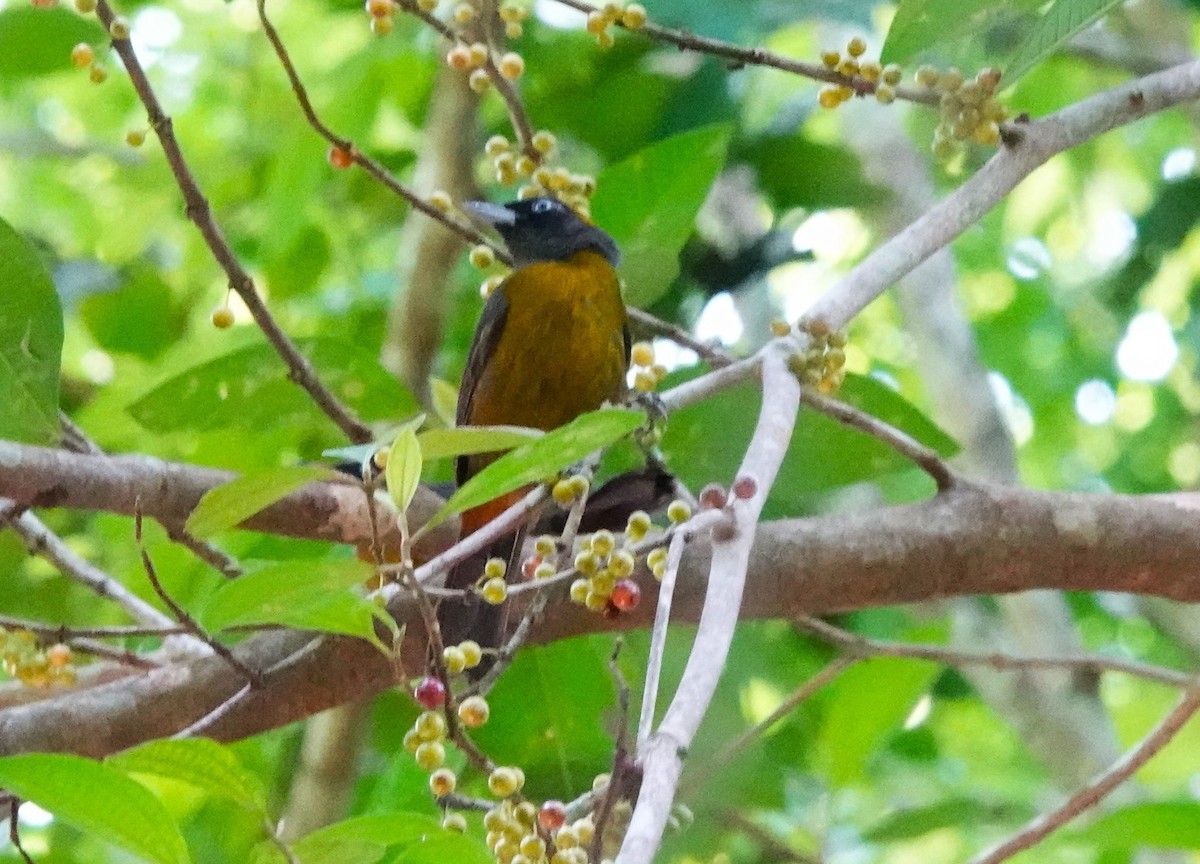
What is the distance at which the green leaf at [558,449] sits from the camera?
4.83 feet

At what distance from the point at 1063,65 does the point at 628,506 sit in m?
3.35

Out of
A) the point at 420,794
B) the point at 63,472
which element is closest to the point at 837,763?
the point at 420,794

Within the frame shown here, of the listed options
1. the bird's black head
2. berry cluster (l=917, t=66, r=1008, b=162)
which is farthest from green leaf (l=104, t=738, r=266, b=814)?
the bird's black head

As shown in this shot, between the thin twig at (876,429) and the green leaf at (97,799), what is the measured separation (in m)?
1.09

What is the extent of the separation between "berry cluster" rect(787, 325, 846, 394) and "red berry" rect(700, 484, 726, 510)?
0.41 metres

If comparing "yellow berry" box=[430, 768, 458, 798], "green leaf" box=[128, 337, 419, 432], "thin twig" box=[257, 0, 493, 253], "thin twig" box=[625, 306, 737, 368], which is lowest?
"yellow berry" box=[430, 768, 458, 798]

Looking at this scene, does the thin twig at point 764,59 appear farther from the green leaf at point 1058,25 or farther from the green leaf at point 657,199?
the green leaf at point 657,199

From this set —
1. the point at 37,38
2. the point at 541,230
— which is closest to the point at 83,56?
the point at 37,38

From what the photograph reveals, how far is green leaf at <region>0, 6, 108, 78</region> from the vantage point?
9.64ft

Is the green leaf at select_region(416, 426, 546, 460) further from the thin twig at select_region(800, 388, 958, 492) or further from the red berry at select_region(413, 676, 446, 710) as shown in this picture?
the thin twig at select_region(800, 388, 958, 492)

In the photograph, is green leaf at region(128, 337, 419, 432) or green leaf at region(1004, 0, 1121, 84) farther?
green leaf at region(128, 337, 419, 432)

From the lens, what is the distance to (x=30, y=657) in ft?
7.81

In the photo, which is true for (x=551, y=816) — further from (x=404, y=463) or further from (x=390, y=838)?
(x=404, y=463)

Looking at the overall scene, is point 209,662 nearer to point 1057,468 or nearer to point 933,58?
point 933,58
